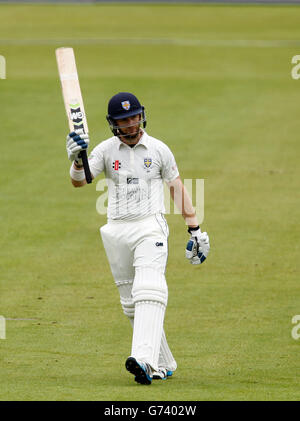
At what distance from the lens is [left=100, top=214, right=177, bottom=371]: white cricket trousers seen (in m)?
8.24

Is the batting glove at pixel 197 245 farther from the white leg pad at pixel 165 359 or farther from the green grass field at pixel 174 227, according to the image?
the green grass field at pixel 174 227

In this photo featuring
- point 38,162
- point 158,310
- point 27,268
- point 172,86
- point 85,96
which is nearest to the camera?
point 158,310

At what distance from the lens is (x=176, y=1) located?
55.3 m

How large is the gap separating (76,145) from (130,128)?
1.72 feet

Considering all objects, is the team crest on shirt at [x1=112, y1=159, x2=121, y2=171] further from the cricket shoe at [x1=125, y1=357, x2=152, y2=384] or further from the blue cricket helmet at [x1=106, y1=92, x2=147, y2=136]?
the cricket shoe at [x1=125, y1=357, x2=152, y2=384]

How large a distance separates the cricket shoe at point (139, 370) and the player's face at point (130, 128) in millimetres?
1925

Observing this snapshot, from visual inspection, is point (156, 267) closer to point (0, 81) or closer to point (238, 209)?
point (238, 209)

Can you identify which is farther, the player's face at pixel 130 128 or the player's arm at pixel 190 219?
the player's arm at pixel 190 219

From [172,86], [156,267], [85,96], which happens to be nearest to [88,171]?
[156,267]

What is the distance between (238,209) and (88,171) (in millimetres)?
9045

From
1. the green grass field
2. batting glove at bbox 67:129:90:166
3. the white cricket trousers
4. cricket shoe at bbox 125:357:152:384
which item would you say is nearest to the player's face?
batting glove at bbox 67:129:90:166

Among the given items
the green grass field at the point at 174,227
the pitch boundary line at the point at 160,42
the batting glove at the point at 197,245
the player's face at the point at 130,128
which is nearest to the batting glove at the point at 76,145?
the player's face at the point at 130,128

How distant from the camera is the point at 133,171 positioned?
28.3 feet

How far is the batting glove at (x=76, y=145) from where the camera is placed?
8.39 meters
